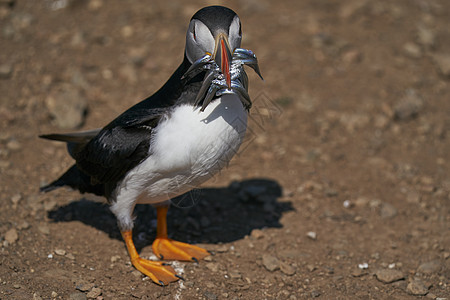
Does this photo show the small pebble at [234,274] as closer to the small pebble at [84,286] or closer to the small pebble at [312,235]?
the small pebble at [312,235]

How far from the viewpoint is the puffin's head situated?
156 inches

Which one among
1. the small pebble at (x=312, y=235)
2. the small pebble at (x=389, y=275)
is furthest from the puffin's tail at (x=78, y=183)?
the small pebble at (x=389, y=275)

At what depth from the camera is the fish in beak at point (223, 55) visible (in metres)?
3.95

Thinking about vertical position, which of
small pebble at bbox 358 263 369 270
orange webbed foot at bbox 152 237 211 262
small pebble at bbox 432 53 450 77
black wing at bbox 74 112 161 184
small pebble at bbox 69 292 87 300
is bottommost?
small pebble at bbox 432 53 450 77

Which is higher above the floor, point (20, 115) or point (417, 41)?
point (20, 115)

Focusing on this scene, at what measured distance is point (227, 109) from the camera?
433 centimetres

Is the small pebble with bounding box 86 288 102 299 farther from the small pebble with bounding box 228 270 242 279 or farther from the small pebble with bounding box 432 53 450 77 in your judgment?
the small pebble with bounding box 432 53 450 77

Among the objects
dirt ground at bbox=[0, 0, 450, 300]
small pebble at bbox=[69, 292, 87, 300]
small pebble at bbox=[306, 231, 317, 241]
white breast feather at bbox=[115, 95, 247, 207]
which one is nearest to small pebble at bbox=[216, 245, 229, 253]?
dirt ground at bbox=[0, 0, 450, 300]

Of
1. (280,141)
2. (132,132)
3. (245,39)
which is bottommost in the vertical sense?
(280,141)

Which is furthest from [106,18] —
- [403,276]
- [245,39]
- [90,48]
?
[403,276]

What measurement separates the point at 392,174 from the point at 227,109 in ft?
10.8

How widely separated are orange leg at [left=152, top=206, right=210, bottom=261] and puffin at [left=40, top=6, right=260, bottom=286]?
193 mm

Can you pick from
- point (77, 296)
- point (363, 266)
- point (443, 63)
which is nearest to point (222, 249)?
point (363, 266)

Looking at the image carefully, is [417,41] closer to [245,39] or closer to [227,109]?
[245,39]
